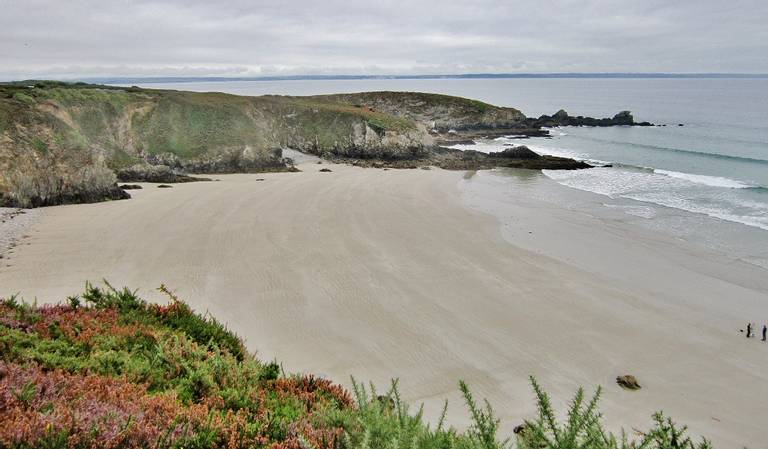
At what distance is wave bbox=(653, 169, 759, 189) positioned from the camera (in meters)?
31.3

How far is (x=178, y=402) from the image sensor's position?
5066mm

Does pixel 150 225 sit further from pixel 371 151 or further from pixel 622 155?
pixel 622 155

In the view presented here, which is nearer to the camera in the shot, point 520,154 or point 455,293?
point 455,293

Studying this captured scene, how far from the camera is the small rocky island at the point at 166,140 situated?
25688mm

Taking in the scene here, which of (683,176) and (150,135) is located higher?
(150,135)

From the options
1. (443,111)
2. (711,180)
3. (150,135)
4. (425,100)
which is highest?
(425,100)

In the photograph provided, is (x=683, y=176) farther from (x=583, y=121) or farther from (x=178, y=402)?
(x=583, y=121)

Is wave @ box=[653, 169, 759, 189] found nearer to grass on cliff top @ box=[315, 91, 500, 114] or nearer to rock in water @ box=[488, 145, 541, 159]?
rock in water @ box=[488, 145, 541, 159]

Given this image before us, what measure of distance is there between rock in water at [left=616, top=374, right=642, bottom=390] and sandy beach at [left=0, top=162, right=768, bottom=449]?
8.4 inches

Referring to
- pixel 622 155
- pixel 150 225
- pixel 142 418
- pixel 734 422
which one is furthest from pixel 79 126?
pixel 622 155

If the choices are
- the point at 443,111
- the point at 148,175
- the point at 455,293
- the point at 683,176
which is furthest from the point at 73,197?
the point at 443,111

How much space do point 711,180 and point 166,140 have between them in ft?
128

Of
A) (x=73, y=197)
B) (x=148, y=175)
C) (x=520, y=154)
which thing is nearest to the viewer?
(x=73, y=197)

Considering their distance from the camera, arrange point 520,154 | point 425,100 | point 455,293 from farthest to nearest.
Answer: point 425,100 → point 520,154 → point 455,293
